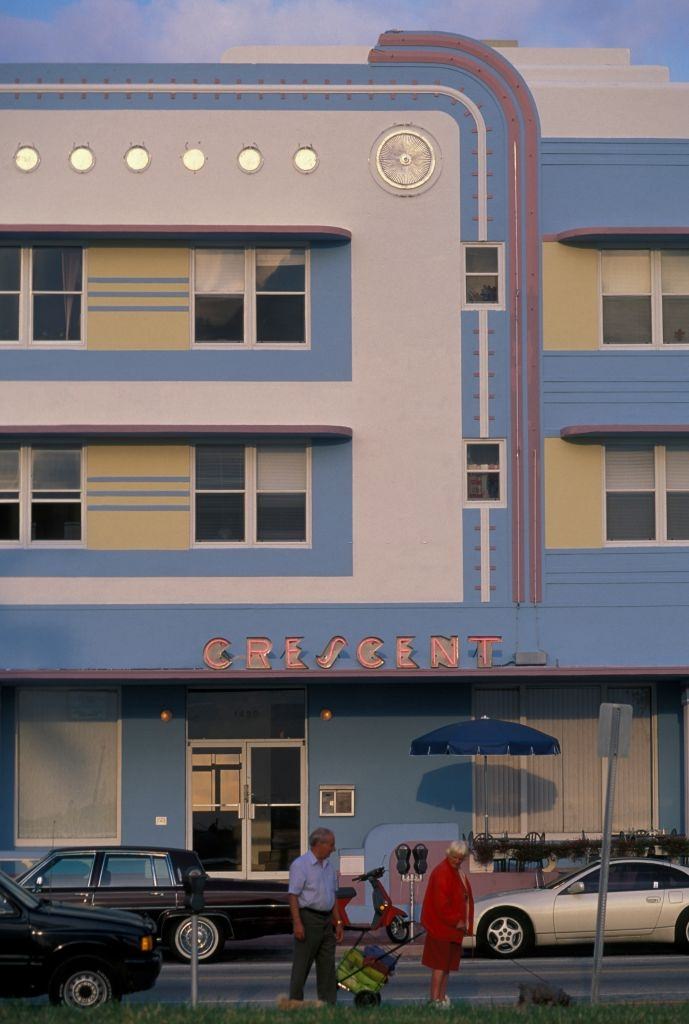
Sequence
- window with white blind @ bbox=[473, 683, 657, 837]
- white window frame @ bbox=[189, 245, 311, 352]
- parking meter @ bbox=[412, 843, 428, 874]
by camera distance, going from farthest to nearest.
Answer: window with white blind @ bbox=[473, 683, 657, 837], white window frame @ bbox=[189, 245, 311, 352], parking meter @ bbox=[412, 843, 428, 874]

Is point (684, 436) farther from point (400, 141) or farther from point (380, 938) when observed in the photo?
point (380, 938)

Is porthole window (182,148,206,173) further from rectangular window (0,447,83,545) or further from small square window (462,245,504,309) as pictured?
rectangular window (0,447,83,545)

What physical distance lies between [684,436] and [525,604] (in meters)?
Result: 3.61

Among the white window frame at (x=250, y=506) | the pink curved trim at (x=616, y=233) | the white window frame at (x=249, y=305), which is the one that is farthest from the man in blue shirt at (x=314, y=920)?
the pink curved trim at (x=616, y=233)

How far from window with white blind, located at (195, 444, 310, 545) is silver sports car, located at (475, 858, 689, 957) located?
704cm

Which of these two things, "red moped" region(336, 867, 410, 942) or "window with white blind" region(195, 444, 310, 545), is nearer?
"red moped" region(336, 867, 410, 942)

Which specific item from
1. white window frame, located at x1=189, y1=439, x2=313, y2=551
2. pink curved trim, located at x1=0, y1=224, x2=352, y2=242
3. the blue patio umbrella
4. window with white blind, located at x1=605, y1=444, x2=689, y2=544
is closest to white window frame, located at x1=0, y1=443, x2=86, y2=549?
white window frame, located at x1=189, y1=439, x2=313, y2=551

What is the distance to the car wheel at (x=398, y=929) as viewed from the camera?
22.5 meters

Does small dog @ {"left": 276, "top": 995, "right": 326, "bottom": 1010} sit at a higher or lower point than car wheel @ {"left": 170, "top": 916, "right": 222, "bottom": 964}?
higher

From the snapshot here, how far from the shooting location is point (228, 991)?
1906 centimetres

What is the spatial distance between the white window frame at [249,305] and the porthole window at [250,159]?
122 cm

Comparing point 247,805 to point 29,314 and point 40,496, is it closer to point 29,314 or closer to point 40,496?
point 40,496

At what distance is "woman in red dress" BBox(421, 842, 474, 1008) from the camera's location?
54.0 ft

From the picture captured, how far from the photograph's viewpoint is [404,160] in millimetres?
26969
